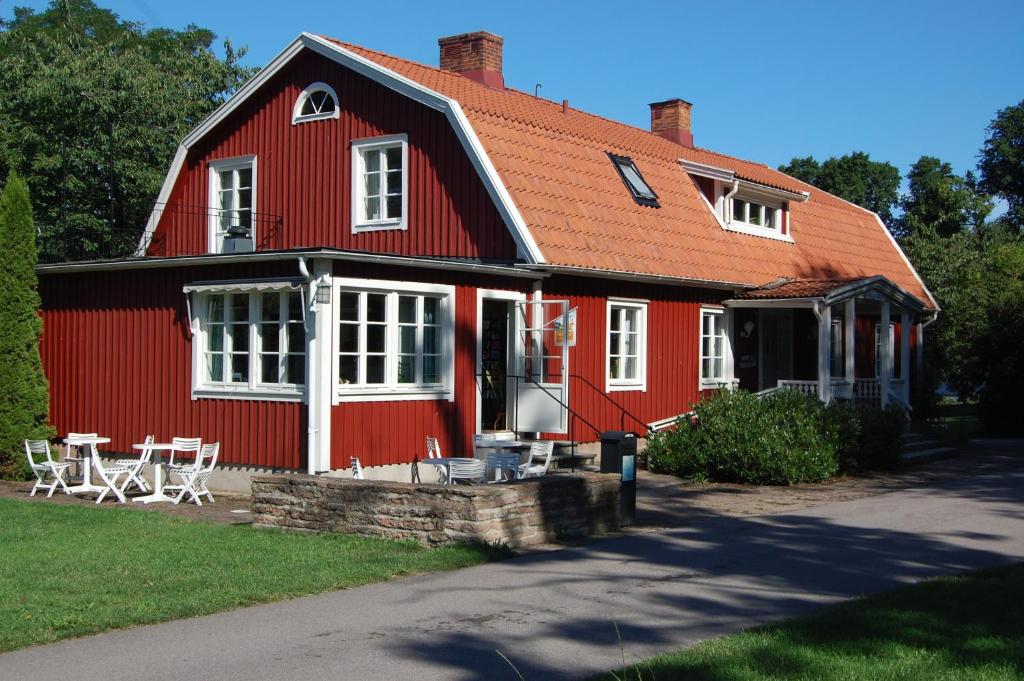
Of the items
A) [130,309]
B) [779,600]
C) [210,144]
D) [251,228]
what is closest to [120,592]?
[779,600]

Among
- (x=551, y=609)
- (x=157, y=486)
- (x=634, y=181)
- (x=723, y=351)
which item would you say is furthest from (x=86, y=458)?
(x=723, y=351)

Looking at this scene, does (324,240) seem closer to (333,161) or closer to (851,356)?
(333,161)

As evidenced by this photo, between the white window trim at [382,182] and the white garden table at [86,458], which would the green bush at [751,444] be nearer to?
the white window trim at [382,182]

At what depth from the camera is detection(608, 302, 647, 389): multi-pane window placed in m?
20.4

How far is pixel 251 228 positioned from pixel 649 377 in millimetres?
7837

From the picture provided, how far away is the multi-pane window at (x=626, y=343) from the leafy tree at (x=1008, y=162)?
38187mm

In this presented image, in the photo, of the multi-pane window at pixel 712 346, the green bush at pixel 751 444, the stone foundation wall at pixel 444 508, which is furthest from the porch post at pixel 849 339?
the stone foundation wall at pixel 444 508

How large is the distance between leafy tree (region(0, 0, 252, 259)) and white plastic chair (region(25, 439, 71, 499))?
1373 cm

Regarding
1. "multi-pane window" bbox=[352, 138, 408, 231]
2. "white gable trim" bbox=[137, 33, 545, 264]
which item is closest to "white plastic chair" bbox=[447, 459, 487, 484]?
"white gable trim" bbox=[137, 33, 545, 264]

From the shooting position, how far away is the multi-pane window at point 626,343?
66.9 feet

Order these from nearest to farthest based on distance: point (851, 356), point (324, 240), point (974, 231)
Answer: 1. point (324, 240)
2. point (851, 356)
3. point (974, 231)

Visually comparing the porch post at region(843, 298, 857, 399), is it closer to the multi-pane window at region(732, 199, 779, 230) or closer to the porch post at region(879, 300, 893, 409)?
the porch post at region(879, 300, 893, 409)

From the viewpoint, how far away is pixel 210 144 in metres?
22.3

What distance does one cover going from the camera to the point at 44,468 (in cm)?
1558
